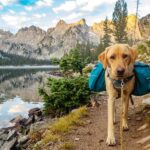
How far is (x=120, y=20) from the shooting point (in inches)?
4048

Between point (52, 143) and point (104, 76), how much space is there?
2.05 meters

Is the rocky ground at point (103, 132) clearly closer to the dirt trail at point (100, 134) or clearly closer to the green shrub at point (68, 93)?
the dirt trail at point (100, 134)

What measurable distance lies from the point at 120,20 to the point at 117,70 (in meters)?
97.5

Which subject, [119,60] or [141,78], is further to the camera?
[141,78]

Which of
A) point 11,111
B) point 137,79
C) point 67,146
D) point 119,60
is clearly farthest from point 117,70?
point 11,111

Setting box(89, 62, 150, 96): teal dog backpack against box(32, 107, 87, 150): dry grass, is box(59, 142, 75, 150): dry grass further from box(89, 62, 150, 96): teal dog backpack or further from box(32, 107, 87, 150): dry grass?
box(89, 62, 150, 96): teal dog backpack

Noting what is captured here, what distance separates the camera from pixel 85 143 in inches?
352

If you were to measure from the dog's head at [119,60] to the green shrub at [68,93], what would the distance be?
8.79 m

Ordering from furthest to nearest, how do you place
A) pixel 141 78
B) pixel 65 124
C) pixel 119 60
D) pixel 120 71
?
pixel 65 124 < pixel 141 78 < pixel 119 60 < pixel 120 71

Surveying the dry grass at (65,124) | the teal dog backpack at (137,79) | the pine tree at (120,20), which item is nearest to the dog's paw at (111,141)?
the teal dog backpack at (137,79)

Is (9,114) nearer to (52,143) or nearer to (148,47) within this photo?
(148,47)

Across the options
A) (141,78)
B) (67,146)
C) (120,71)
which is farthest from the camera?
(141,78)

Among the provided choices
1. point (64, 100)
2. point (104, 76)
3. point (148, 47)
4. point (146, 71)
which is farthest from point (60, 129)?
point (148, 47)

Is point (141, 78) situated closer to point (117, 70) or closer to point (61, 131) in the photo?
point (117, 70)
